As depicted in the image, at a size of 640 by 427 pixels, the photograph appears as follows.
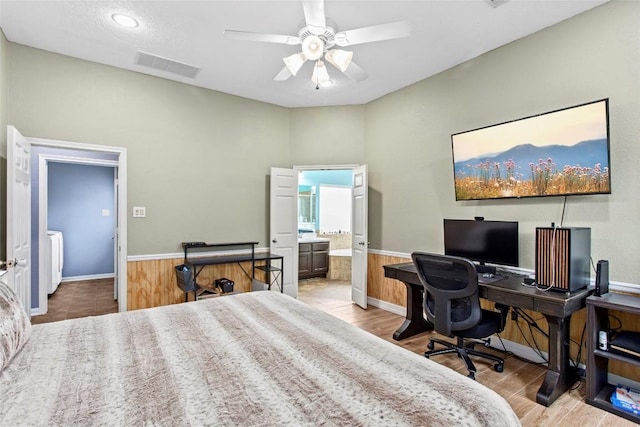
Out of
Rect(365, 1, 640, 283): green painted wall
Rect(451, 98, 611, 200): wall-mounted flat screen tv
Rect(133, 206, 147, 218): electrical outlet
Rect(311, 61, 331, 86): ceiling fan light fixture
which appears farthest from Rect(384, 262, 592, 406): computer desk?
Rect(133, 206, 147, 218): electrical outlet

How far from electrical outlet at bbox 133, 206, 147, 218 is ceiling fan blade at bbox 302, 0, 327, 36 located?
2.74 metres

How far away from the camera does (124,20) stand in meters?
2.75

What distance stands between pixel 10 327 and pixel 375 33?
8.38ft

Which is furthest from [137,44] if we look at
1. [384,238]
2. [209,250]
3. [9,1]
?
[384,238]

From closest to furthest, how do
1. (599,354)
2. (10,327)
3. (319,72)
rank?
(10,327), (599,354), (319,72)

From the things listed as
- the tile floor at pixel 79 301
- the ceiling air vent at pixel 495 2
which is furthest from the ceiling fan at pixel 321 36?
the tile floor at pixel 79 301

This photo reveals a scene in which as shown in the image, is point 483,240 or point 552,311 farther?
point 483,240

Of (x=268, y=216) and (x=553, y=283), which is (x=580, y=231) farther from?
(x=268, y=216)

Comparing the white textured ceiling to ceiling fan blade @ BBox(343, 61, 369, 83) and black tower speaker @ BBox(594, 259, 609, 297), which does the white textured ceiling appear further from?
black tower speaker @ BBox(594, 259, 609, 297)

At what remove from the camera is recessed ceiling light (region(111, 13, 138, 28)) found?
269cm

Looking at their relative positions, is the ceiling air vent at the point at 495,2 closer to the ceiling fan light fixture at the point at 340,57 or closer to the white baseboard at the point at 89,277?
the ceiling fan light fixture at the point at 340,57

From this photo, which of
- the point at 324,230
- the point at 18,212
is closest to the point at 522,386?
the point at 18,212

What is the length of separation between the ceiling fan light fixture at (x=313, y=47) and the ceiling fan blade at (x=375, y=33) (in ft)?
0.42

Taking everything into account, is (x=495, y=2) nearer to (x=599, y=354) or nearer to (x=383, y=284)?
(x=599, y=354)
